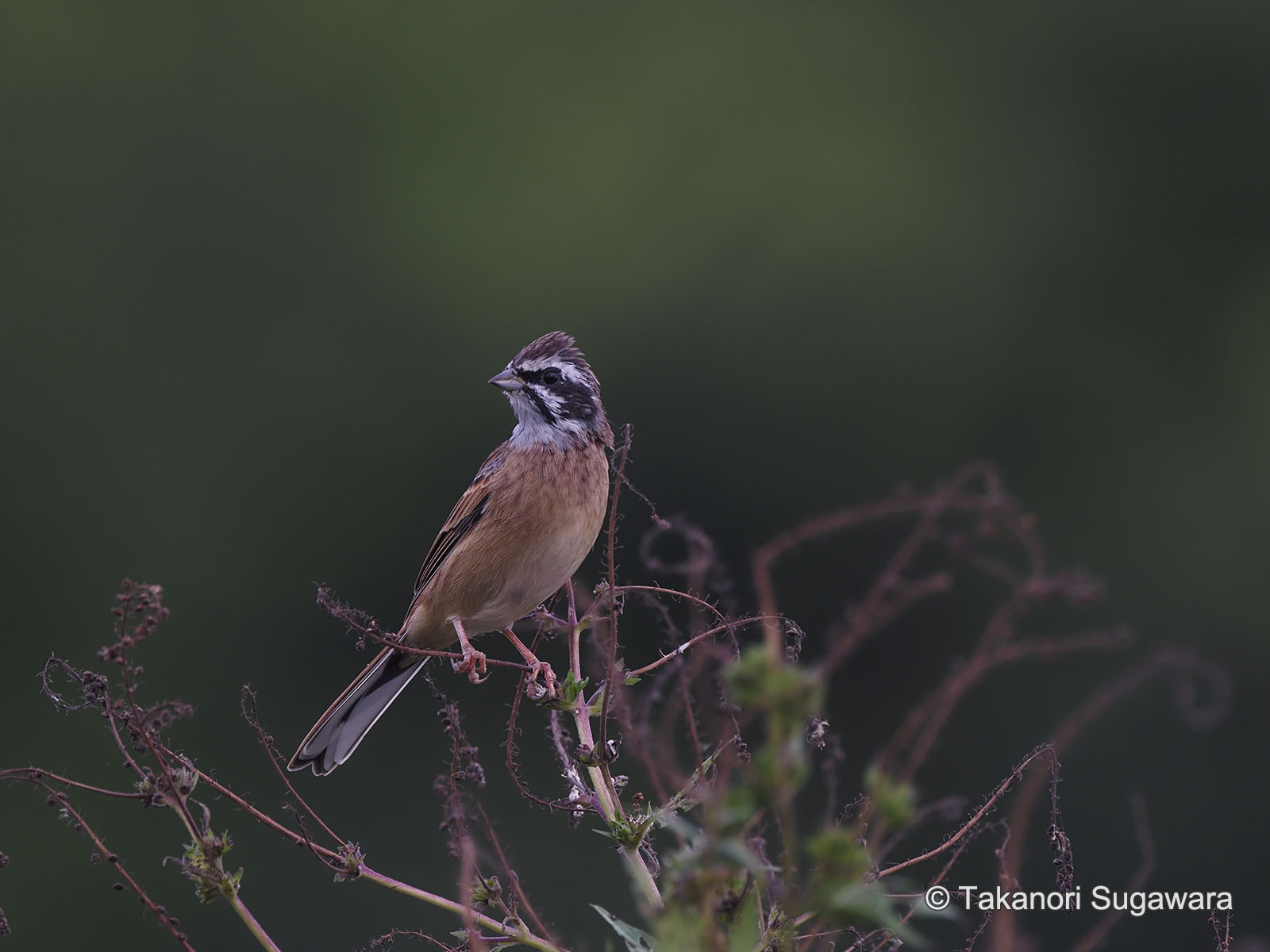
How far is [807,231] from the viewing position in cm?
1855

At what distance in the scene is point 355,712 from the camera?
16.0 feet

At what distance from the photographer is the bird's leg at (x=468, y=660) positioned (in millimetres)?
4703

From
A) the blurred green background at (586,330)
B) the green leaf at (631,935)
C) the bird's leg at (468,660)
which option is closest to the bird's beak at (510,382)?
the bird's leg at (468,660)

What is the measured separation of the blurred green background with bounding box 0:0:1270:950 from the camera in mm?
14500

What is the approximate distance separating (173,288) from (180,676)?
19.4ft

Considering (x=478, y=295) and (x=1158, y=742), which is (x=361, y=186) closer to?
(x=478, y=295)

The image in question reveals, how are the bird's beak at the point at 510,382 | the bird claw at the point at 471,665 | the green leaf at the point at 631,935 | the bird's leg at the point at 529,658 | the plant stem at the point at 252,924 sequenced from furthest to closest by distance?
1. the bird's beak at the point at 510,382
2. the bird claw at the point at 471,665
3. the bird's leg at the point at 529,658
4. the plant stem at the point at 252,924
5. the green leaf at the point at 631,935

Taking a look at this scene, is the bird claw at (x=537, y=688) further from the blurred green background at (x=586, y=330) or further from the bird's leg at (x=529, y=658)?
the blurred green background at (x=586, y=330)

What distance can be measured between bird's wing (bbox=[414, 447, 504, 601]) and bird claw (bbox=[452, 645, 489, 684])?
478 mm

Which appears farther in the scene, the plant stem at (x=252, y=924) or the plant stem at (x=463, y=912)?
the plant stem at (x=463, y=912)

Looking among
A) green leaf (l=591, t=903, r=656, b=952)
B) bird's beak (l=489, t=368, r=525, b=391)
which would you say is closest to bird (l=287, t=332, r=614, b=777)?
bird's beak (l=489, t=368, r=525, b=391)

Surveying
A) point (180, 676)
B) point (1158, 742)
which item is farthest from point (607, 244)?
point (1158, 742)

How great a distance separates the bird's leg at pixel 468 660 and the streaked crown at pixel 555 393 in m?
0.70

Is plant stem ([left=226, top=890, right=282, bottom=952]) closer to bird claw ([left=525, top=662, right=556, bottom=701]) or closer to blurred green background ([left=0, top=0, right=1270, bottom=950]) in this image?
bird claw ([left=525, top=662, right=556, bottom=701])
